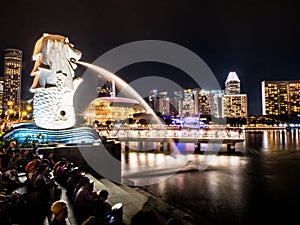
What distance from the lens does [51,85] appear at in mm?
18703

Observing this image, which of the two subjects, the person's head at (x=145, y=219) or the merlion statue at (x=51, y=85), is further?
the merlion statue at (x=51, y=85)

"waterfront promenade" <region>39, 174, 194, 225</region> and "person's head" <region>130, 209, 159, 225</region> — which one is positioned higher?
"person's head" <region>130, 209, 159, 225</region>

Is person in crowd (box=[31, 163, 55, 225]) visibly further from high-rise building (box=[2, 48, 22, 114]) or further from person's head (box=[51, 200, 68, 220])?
high-rise building (box=[2, 48, 22, 114])

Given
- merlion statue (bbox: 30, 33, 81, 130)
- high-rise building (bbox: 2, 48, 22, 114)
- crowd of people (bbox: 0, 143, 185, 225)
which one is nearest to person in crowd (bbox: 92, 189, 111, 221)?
crowd of people (bbox: 0, 143, 185, 225)

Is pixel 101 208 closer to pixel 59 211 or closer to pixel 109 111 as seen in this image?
pixel 59 211

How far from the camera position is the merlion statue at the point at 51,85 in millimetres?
18609

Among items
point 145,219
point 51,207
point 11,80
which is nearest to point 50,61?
point 51,207

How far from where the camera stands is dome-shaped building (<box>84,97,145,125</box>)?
93150 millimetres

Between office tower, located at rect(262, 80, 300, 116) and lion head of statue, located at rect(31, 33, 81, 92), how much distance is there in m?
194

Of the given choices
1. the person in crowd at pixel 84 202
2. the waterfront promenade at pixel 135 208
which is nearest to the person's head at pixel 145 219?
the person in crowd at pixel 84 202

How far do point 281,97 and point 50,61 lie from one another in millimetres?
200515

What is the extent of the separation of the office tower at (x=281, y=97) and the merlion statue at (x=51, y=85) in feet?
637

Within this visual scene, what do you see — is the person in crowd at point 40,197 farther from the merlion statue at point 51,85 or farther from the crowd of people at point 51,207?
the merlion statue at point 51,85

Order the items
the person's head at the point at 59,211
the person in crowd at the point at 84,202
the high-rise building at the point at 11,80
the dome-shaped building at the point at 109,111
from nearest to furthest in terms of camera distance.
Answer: the person's head at the point at 59,211, the person in crowd at the point at 84,202, the dome-shaped building at the point at 109,111, the high-rise building at the point at 11,80
